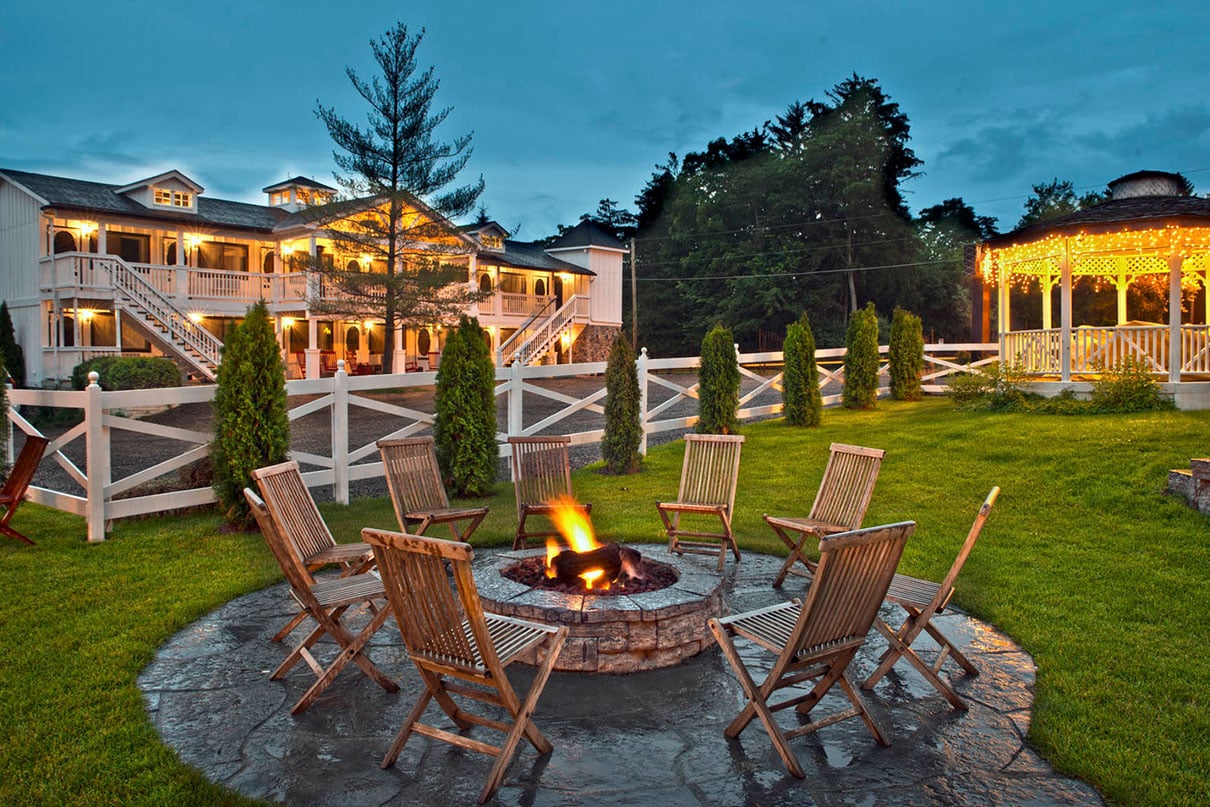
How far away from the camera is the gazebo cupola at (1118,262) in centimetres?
1349

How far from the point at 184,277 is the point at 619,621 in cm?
2356

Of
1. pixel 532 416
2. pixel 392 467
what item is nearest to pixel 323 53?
pixel 532 416

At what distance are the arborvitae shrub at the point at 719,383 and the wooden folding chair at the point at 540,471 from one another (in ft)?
16.9

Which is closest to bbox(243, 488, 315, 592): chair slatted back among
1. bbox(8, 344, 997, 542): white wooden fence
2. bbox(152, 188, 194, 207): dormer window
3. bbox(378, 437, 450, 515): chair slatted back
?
bbox(378, 437, 450, 515): chair slatted back

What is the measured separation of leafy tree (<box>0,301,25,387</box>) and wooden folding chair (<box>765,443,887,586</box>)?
2411cm

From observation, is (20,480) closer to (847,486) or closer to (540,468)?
(540,468)

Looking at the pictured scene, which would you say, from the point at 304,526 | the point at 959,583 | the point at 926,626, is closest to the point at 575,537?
the point at 304,526

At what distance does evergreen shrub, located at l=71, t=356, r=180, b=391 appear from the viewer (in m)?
19.1

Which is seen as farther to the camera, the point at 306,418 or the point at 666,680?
the point at 306,418

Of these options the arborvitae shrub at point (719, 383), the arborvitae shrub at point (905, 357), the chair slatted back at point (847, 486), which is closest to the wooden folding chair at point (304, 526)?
the chair slatted back at point (847, 486)

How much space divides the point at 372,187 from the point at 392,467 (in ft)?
61.9

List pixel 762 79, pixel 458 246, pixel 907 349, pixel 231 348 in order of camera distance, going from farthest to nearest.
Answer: pixel 762 79
pixel 458 246
pixel 907 349
pixel 231 348

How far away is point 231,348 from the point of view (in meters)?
7.84

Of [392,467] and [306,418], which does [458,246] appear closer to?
[306,418]
